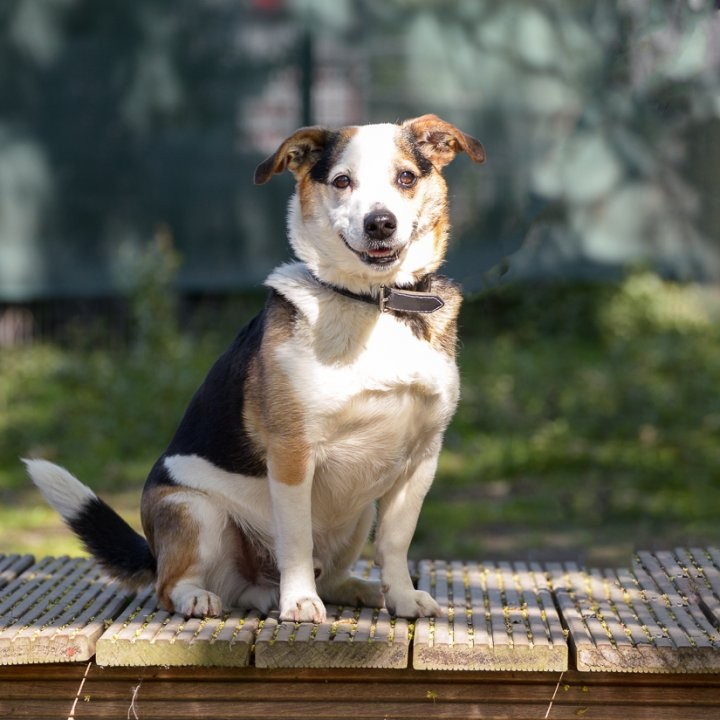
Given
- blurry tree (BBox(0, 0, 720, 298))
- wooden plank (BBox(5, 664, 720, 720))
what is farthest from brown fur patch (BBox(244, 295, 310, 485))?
blurry tree (BBox(0, 0, 720, 298))

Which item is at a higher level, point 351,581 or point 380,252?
point 380,252

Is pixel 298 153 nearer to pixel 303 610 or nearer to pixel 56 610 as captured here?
pixel 303 610

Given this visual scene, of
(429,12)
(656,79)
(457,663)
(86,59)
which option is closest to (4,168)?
(86,59)

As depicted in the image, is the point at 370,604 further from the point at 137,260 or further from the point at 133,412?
the point at 137,260

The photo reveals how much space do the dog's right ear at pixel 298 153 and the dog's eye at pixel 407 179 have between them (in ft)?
0.83

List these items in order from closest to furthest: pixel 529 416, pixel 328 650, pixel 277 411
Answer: pixel 328 650
pixel 277 411
pixel 529 416

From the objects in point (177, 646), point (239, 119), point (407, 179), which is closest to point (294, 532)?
point (177, 646)

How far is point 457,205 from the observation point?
870cm

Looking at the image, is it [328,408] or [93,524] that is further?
[93,524]

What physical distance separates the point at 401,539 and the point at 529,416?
418 cm

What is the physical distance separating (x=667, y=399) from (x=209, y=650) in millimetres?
5023

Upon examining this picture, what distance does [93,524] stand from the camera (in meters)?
3.72

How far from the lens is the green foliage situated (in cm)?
625

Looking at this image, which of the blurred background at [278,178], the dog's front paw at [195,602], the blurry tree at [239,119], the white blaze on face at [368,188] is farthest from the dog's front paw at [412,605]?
the blurry tree at [239,119]
